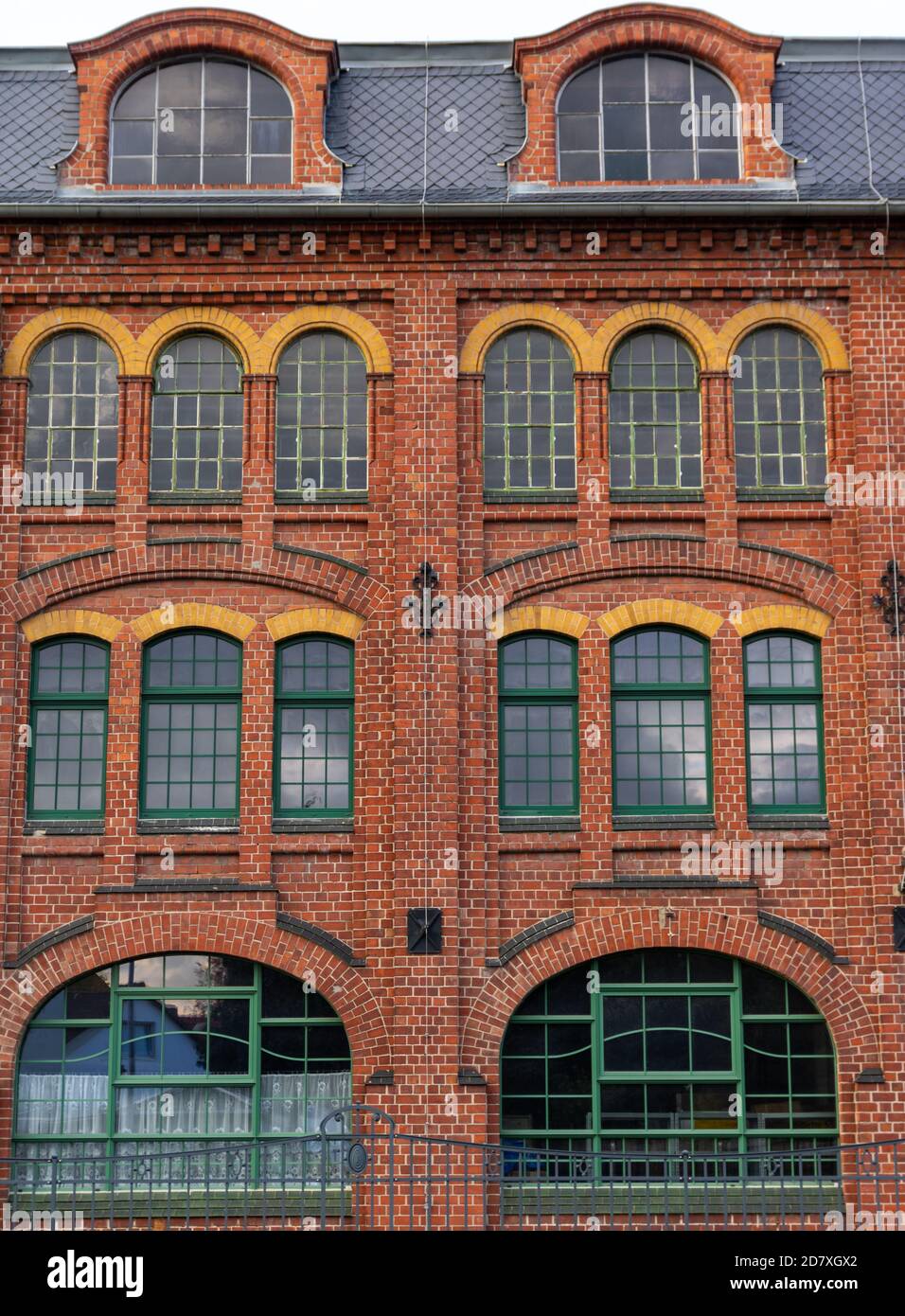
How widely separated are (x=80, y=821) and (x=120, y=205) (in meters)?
7.40

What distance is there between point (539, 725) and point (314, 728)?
267 centimetres

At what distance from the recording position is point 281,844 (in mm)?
20312

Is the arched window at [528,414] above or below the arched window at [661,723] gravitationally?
above

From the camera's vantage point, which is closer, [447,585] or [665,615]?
[447,585]

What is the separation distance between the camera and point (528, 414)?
70.0 ft

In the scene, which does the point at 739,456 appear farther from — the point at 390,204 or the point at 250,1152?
the point at 250,1152

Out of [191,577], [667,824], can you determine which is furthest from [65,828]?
[667,824]

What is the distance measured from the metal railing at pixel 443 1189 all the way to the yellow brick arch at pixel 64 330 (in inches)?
368

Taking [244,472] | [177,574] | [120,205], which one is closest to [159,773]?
[177,574]

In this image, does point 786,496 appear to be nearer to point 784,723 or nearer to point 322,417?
point 784,723

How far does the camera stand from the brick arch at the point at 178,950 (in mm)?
19859

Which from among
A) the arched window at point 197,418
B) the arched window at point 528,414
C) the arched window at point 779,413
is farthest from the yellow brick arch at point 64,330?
the arched window at point 779,413

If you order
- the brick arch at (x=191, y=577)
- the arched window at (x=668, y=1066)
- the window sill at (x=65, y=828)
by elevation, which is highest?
the brick arch at (x=191, y=577)

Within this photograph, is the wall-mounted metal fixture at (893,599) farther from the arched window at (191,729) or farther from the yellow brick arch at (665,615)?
the arched window at (191,729)
